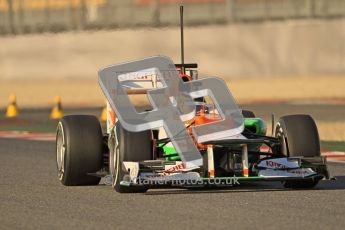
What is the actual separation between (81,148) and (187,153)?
4.64 feet

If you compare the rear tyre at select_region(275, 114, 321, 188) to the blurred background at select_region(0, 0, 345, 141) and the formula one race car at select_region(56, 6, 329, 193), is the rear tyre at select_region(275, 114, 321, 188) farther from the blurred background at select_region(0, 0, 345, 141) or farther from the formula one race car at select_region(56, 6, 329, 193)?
the blurred background at select_region(0, 0, 345, 141)

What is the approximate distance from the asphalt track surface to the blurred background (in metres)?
32.9

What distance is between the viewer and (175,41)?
47.5 meters

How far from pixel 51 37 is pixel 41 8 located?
2.87 meters

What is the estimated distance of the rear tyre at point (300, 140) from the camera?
13.0 m

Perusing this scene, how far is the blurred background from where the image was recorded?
47.5 metres

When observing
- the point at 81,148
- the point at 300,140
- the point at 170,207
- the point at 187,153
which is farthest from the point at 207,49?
the point at 170,207

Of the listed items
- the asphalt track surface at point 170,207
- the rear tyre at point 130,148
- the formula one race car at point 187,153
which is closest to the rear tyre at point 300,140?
the formula one race car at point 187,153

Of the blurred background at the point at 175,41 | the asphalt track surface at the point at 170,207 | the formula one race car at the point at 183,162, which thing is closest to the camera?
the asphalt track surface at the point at 170,207

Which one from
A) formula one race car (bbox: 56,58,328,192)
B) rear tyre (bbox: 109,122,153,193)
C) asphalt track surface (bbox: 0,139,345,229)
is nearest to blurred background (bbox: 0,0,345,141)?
formula one race car (bbox: 56,58,328,192)

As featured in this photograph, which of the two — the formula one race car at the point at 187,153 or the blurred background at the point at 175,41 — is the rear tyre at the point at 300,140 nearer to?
the formula one race car at the point at 187,153

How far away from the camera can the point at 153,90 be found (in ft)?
45.8

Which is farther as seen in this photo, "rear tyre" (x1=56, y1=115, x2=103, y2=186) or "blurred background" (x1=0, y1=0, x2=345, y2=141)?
"blurred background" (x1=0, y1=0, x2=345, y2=141)

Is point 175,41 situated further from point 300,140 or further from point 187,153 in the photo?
point 187,153
